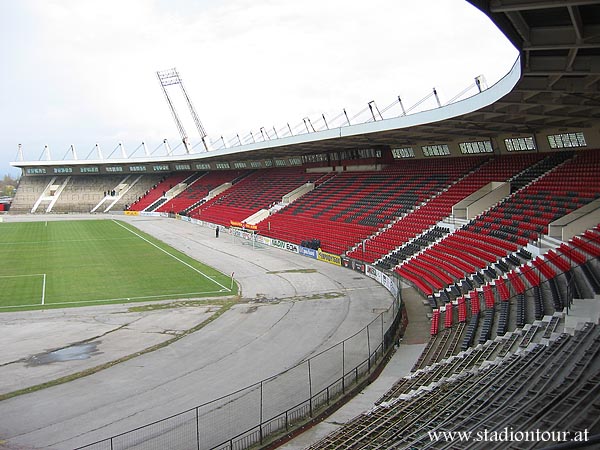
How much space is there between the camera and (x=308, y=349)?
1742cm

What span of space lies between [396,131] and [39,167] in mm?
74295

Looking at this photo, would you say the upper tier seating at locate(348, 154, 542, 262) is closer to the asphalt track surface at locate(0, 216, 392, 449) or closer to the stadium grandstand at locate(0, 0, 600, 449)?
the stadium grandstand at locate(0, 0, 600, 449)

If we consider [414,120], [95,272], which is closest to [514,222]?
[414,120]

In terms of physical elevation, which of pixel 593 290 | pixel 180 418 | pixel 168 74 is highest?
pixel 168 74

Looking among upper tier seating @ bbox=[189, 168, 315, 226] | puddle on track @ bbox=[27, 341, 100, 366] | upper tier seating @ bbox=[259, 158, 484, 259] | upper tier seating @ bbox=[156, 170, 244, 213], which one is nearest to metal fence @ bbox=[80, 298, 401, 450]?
puddle on track @ bbox=[27, 341, 100, 366]

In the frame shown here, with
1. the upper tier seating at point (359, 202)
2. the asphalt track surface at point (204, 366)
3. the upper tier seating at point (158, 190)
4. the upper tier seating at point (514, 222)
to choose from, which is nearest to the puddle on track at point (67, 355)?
the asphalt track surface at point (204, 366)

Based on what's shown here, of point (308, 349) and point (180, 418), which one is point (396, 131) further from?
point (180, 418)

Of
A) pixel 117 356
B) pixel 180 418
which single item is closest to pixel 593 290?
pixel 180 418

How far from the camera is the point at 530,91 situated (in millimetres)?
A: 18297

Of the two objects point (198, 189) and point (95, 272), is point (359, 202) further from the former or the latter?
point (198, 189)

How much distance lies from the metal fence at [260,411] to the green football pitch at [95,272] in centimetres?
1201

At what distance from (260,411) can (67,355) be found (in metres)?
8.23

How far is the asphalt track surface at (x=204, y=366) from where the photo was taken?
470 inches

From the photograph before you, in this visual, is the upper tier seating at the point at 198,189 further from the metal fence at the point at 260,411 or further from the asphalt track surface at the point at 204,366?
the metal fence at the point at 260,411
